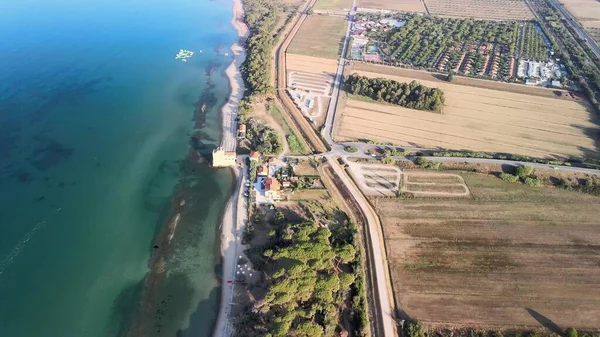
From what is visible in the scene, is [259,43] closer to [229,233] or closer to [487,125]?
[487,125]

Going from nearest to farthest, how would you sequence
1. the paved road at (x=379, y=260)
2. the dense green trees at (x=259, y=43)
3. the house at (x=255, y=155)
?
the paved road at (x=379, y=260)
the house at (x=255, y=155)
the dense green trees at (x=259, y=43)

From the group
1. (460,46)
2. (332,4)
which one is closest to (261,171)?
(460,46)

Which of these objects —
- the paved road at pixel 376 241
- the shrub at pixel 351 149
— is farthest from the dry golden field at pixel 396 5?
the shrub at pixel 351 149

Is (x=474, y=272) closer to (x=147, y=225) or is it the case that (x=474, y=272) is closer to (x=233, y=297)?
(x=233, y=297)

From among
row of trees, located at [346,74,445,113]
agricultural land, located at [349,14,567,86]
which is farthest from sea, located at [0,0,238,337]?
agricultural land, located at [349,14,567,86]

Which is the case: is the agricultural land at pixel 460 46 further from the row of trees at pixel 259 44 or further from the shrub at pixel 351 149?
the shrub at pixel 351 149

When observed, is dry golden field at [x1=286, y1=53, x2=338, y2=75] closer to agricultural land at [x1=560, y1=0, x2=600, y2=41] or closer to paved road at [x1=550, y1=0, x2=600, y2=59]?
paved road at [x1=550, y1=0, x2=600, y2=59]

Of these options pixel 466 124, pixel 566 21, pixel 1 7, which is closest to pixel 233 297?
pixel 466 124
